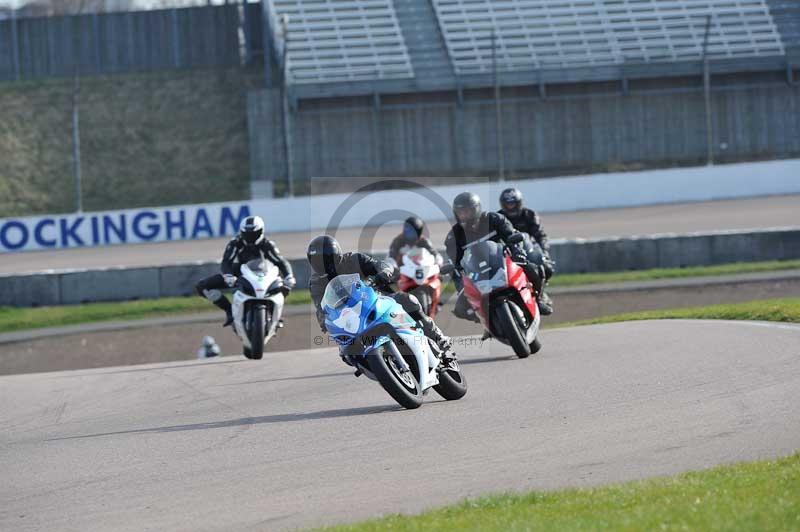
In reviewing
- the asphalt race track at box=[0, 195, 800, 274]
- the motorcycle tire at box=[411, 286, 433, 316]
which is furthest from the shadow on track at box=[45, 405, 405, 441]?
the asphalt race track at box=[0, 195, 800, 274]

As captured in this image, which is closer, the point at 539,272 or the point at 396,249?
the point at 539,272

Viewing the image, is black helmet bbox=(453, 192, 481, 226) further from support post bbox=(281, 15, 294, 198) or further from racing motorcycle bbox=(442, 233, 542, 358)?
support post bbox=(281, 15, 294, 198)

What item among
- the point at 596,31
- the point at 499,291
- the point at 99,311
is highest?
the point at 596,31

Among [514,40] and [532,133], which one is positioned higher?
[514,40]

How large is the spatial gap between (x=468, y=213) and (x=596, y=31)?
30.7 m

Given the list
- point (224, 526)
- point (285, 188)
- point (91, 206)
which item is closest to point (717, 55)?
point (285, 188)

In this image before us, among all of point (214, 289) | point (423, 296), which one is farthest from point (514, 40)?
point (214, 289)

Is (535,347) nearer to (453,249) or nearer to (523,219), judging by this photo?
(453,249)

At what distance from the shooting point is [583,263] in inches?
1036

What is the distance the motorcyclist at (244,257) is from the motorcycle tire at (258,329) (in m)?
0.55

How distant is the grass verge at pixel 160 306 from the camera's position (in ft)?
80.2

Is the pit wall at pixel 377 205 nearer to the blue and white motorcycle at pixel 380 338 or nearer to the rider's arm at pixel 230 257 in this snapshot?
the rider's arm at pixel 230 257

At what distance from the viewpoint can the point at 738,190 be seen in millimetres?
35031

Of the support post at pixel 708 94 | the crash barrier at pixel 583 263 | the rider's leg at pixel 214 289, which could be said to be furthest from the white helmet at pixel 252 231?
the support post at pixel 708 94
